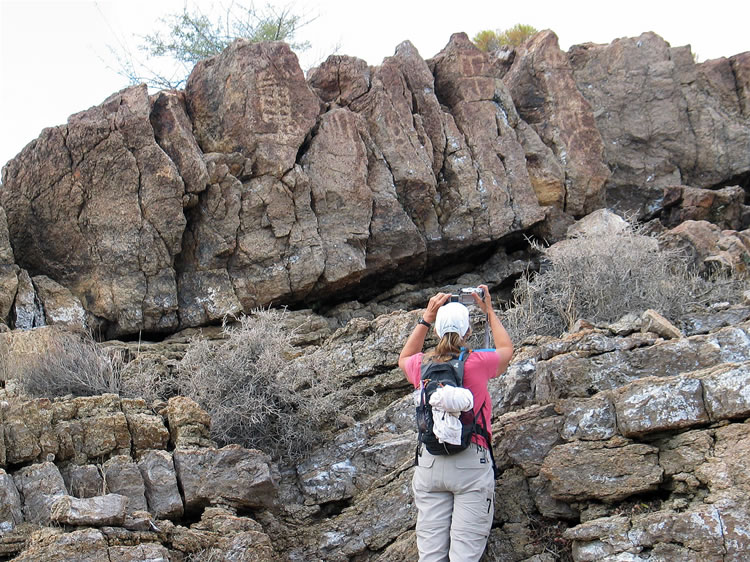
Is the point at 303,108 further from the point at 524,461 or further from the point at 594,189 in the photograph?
the point at 524,461

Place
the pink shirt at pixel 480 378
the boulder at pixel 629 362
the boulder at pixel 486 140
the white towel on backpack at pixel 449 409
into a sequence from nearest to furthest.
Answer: the white towel on backpack at pixel 449 409
the pink shirt at pixel 480 378
the boulder at pixel 629 362
the boulder at pixel 486 140

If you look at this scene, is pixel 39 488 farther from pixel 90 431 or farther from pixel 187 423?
pixel 187 423

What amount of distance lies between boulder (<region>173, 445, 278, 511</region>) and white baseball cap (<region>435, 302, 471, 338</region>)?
231 cm

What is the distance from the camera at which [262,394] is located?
880cm

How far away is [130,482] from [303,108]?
21.7 ft

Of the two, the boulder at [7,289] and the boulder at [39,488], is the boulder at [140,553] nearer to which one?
the boulder at [39,488]

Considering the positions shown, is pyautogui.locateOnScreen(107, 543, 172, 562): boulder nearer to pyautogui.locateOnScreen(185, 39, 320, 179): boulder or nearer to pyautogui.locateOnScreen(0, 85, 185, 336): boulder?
pyautogui.locateOnScreen(0, 85, 185, 336): boulder

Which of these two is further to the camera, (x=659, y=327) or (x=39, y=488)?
(x=659, y=327)

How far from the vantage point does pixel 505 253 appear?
538 inches

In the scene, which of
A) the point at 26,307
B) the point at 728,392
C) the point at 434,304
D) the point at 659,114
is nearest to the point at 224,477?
the point at 434,304

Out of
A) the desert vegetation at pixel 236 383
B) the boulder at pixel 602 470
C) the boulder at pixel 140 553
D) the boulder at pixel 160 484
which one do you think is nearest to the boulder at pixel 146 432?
the boulder at pixel 160 484

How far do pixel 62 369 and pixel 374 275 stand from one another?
4986mm

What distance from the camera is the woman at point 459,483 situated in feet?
20.4

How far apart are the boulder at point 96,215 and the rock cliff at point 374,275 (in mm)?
28
